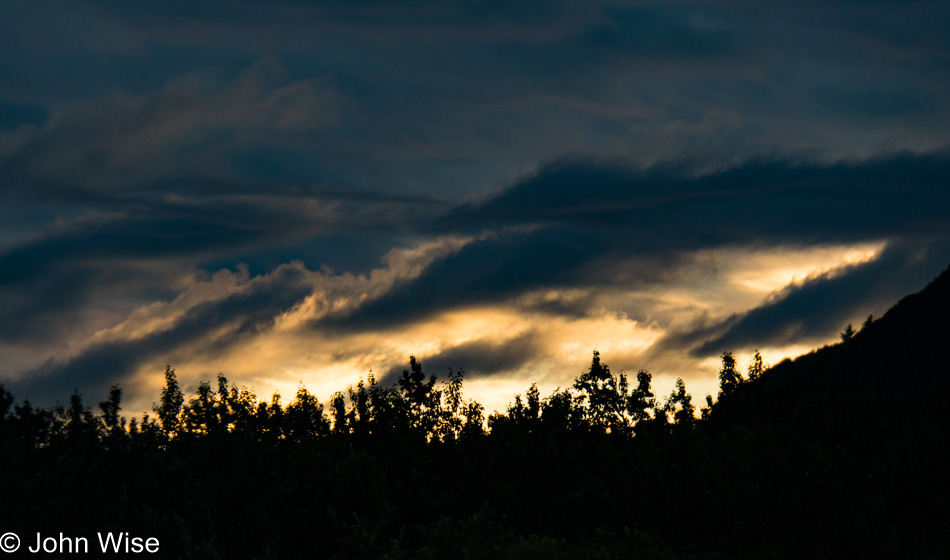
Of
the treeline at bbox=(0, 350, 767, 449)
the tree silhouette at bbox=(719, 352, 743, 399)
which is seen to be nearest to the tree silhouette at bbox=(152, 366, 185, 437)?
the treeline at bbox=(0, 350, 767, 449)

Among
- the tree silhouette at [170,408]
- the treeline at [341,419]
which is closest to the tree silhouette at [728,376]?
the treeline at [341,419]

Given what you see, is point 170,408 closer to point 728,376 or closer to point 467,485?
point 467,485

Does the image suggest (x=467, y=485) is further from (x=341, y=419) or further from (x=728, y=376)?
(x=728, y=376)

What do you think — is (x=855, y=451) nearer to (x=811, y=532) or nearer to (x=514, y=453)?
(x=811, y=532)

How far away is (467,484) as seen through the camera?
3634cm

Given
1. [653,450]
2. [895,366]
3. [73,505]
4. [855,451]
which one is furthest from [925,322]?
[73,505]

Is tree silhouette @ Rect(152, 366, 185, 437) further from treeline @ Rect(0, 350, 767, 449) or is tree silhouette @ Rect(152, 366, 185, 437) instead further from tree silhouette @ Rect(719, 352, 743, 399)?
tree silhouette @ Rect(719, 352, 743, 399)

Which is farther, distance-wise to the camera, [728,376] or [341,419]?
[728,376]

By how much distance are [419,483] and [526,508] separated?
14.1ft

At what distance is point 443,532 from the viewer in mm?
23344

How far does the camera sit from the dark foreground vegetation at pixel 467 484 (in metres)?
26.2

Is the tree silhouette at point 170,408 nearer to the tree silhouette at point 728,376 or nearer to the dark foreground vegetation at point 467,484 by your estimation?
the dark foreground vegetation at point 467,484

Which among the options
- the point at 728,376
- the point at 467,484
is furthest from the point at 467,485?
the point at 728,376

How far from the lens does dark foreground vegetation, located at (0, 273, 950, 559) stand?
26234 mm
